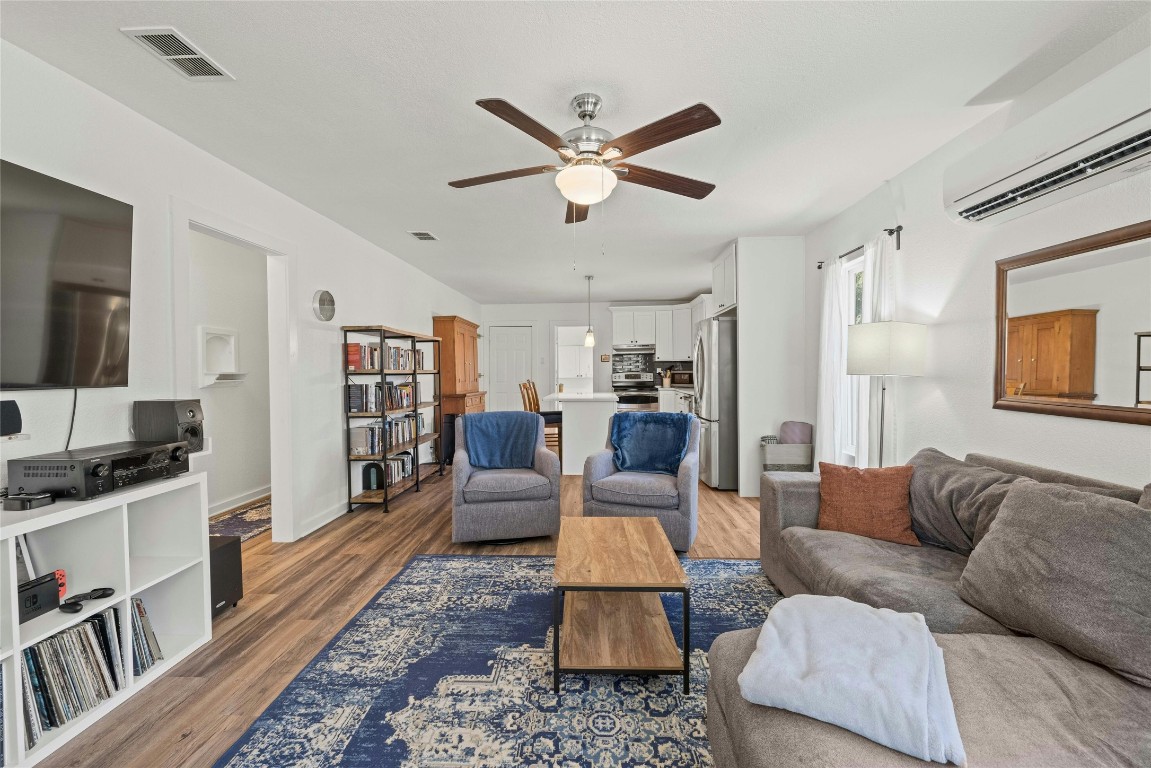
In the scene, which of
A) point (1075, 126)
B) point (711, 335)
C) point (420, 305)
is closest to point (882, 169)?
point (1075, 126)

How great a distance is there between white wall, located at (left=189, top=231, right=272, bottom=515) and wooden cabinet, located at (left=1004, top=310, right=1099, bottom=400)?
514 cm

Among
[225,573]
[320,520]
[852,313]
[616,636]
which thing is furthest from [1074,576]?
[320,520]

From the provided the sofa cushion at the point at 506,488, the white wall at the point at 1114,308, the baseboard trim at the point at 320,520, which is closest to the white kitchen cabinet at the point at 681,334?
the sofa cushion at the point at 506,488

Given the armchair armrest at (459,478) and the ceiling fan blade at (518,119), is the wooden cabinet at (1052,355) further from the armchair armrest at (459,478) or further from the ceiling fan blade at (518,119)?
the armchair armrest at (459,478)

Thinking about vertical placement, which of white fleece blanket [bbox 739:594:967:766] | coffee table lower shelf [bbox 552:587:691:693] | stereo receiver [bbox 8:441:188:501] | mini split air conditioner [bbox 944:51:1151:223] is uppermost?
mini split air conditioner [bbox 944:51:1151:223]

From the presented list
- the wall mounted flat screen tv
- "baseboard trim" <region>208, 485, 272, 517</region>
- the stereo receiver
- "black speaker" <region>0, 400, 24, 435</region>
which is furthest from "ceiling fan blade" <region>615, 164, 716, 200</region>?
"baseboard trim" <region>208, 485, 272, 517</region>

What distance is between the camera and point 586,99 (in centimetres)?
239

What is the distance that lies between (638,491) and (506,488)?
36.0 inches

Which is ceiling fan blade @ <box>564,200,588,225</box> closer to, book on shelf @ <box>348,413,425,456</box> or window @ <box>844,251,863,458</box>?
window @ <box>844,251,863,458</box>

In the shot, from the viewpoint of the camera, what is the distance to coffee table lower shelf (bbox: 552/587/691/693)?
202cm

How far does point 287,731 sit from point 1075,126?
12.0ft

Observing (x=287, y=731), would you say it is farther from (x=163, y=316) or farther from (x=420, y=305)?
(x=420, y=305)

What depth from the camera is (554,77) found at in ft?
7.41

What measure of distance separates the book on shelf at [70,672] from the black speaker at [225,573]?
1.84 feet
